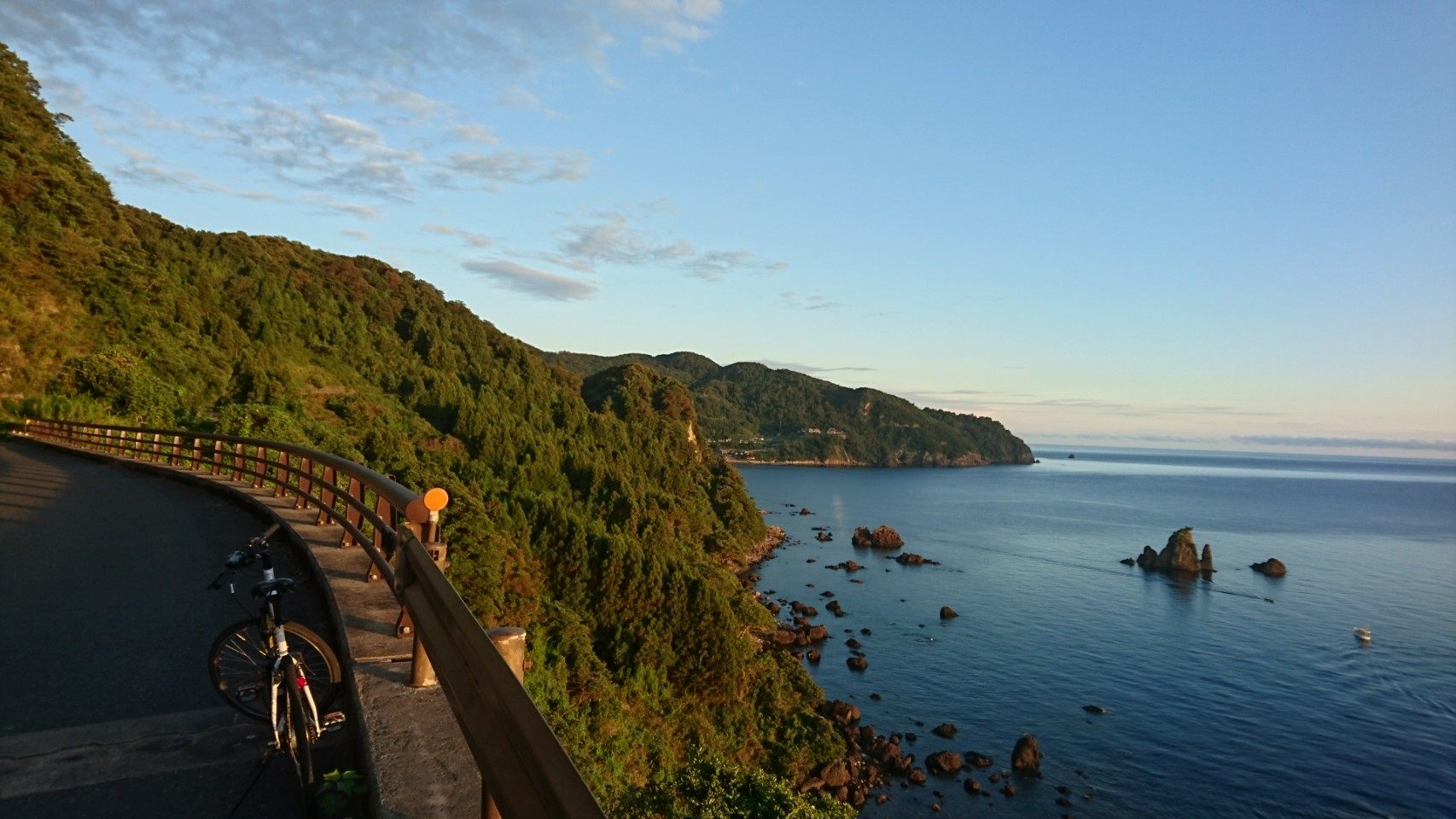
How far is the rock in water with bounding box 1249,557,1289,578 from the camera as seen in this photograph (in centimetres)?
7806

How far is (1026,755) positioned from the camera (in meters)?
35.9

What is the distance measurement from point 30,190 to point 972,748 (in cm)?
5171

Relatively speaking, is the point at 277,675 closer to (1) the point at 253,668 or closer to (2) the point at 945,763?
(1) the point at 253,668

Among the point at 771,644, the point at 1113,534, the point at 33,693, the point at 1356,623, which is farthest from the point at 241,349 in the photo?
the point at 1113,534

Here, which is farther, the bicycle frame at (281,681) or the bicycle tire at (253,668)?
the bicycle tire at (253,668)

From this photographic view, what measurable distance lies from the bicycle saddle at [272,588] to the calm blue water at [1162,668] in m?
34.0

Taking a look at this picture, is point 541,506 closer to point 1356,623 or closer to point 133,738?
point 133,738

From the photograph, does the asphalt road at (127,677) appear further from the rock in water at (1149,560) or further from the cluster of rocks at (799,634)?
the rock in water at (1149,560)

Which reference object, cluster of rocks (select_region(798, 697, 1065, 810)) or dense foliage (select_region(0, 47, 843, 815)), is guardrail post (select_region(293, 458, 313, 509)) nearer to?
dense foliage (select_region(0, 47, 843, 815))

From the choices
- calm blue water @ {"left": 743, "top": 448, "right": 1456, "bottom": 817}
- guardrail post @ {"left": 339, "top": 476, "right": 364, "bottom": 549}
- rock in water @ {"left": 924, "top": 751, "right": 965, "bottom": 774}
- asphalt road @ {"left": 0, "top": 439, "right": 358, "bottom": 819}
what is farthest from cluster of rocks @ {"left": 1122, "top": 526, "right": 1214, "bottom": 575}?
asphalt road @ {"left": 0, "top": 439, "right": 358, "bottom": 819}

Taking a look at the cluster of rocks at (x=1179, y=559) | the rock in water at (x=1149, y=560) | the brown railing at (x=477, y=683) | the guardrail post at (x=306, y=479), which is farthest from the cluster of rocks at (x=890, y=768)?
the cluster of rocks at (x=1179, y=559)

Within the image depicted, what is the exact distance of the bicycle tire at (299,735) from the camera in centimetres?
337

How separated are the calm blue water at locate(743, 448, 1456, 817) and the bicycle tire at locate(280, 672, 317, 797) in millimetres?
33846

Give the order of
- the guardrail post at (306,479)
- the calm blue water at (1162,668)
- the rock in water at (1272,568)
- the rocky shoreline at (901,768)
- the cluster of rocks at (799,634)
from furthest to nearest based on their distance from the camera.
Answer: the rock in water at (1272,568), the cluster of rocks at (799,634), the calm blue water at (1162,668), the rocky shoreline at (901,768), the guardrail post at (306,479)
